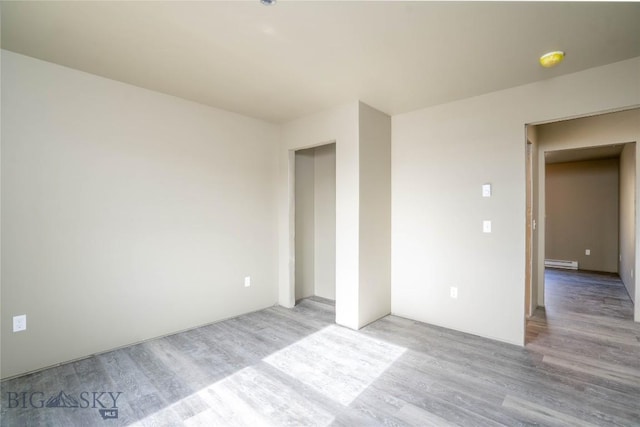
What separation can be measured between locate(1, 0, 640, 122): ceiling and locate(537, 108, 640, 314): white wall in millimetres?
1767

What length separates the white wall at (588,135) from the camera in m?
3.57

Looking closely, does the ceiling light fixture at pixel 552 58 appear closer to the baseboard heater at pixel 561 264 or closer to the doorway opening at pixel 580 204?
the doorway opening at pixel 580 204

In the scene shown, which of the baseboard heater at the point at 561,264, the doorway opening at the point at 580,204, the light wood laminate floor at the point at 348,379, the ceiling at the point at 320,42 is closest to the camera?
the ceiling at the point at 320,42

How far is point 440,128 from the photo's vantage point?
3314 mm

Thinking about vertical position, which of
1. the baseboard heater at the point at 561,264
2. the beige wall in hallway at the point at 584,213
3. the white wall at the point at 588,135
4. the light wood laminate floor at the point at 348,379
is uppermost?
the white wall at the point at 588,135

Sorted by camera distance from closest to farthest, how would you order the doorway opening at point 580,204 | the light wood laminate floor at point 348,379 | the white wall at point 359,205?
the light wood laminate floor at point 348,379, the white wall at point 359,205, the doorway opening at point 580,204

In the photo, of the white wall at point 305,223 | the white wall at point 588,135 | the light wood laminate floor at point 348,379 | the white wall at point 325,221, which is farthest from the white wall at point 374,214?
the white wall at point 588,135

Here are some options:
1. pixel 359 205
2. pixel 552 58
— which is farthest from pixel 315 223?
pixel 552 58

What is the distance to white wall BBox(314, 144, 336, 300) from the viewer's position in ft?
14.0

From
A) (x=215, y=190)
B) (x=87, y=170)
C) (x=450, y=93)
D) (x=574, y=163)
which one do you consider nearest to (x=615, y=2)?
(x=450, y=93)

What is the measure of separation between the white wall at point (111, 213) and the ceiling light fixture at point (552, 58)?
9.74 ft

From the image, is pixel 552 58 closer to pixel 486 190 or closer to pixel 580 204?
pixel 486 190

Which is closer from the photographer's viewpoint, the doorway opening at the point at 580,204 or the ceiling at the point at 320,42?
the ceiling at the point at 320,42

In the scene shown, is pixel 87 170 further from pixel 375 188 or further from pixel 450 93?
pixel 450 93
